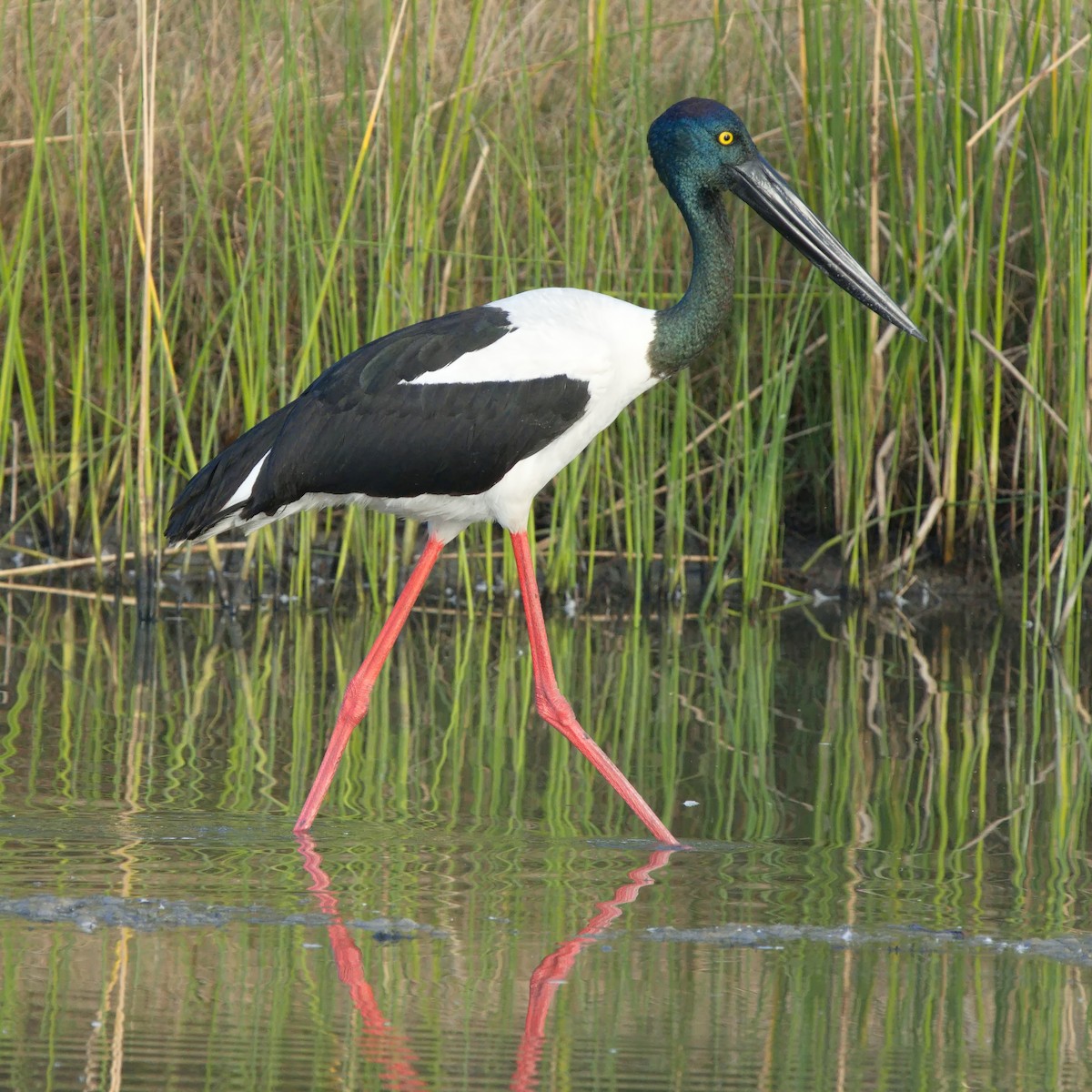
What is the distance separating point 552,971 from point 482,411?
190 centimetres

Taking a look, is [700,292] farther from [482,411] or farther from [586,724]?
[586,724]

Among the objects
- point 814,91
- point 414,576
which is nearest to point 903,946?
point 414,576

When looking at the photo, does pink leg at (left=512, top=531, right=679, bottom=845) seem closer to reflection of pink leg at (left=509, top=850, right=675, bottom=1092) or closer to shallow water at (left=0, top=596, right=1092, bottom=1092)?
shallow water at (left=0, top=596, right=1092, bottom=1092)

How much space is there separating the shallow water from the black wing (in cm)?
73

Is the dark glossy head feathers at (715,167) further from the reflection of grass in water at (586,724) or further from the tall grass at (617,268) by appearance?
the tall grass at (617,268)

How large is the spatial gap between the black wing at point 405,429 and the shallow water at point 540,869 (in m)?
0.73

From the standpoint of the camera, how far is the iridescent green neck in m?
5.01

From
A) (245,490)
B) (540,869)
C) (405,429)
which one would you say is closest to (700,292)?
(405,429)

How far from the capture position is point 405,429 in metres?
4.98

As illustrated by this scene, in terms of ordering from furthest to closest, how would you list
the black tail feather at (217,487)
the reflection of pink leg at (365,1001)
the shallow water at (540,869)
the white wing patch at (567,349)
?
the black tail feather at (217,487), the white wing patch at (567,349), the shallow water at (540,869), the reflection of pink leg at (365,1001)

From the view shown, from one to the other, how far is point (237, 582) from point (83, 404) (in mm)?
1009

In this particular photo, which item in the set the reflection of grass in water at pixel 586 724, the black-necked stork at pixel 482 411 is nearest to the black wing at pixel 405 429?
the black-necked stork at pixel 482 411

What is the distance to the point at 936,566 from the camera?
25.6 feet

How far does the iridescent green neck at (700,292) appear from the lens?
5012 millimetres
